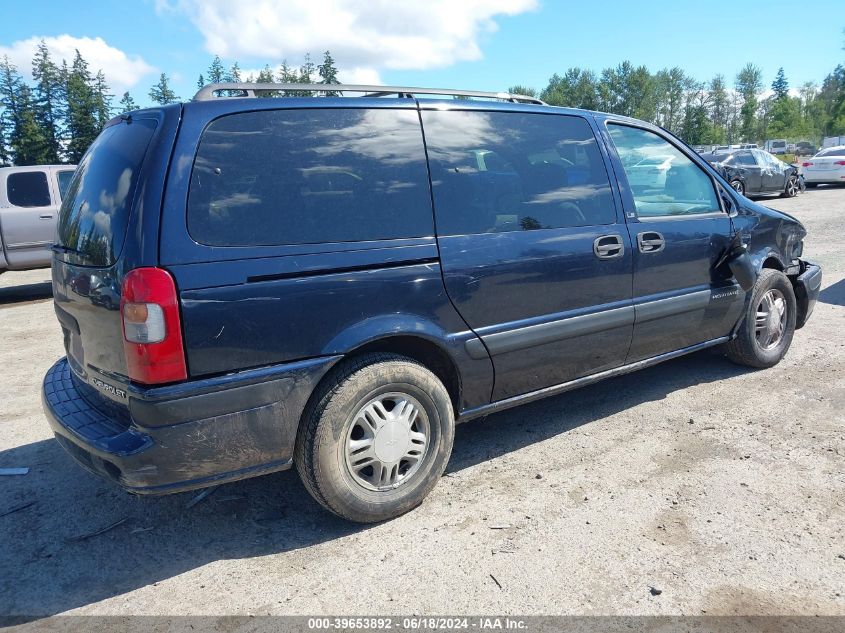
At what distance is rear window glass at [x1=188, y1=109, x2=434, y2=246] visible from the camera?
2.64 meters

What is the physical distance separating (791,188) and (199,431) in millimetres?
22279

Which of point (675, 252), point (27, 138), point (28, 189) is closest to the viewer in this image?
point (675, 252)

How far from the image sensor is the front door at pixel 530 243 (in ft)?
10.6

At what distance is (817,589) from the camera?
2504 millimetres

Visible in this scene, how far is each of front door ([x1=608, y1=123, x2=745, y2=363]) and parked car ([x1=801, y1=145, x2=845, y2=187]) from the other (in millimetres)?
21604

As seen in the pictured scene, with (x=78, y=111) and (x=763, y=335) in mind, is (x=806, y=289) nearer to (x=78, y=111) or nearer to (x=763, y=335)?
(x=763, y=335)

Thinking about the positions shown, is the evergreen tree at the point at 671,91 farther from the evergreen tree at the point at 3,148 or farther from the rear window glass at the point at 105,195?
the rear window glass at the point at 105,195

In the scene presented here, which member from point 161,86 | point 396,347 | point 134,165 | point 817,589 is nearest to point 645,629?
point 817,589

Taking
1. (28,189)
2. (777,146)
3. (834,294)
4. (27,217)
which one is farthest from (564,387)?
(777,146)

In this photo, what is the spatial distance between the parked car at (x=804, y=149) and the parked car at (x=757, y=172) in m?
51.2

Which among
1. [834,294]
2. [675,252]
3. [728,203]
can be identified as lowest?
[834,294]

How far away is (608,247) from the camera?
3.77 meters

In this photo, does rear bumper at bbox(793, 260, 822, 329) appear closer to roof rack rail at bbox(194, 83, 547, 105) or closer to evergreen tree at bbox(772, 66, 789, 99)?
roof rack rail at bbox(194, 83, 547, 105)

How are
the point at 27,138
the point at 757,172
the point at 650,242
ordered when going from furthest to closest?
the point at 27,138 < the point at 757,172 < the point at 650,242
